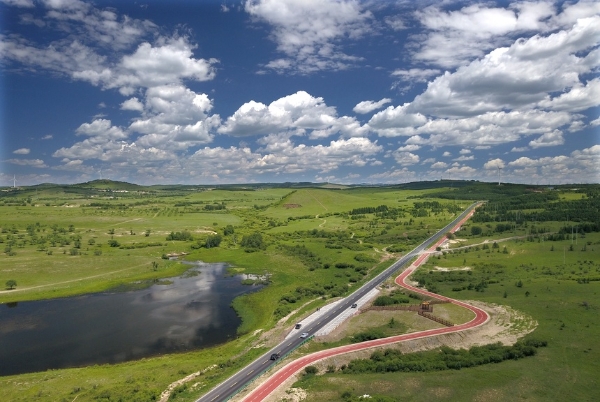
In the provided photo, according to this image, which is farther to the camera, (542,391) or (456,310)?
(456,310)

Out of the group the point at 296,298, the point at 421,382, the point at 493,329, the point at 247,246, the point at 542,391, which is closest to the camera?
the point at 542,391

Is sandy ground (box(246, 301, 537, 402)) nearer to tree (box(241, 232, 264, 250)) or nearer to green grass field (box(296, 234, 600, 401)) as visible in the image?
green grass field (box(296, 234, 600, 401))

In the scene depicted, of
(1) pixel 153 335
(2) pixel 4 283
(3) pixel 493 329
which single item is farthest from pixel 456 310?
(2) pixel 4 283

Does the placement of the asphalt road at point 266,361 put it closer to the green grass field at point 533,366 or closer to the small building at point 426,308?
the green grass field at point 533,366

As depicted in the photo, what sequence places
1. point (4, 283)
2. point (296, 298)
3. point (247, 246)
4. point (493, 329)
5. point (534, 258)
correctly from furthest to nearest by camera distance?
1. point (247, 246)
2. point (534, 258)
3. point (4, 283)
4. point (296, 298)
5. point (493, 329)

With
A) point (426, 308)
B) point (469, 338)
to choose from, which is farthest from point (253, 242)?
point (469, 338)

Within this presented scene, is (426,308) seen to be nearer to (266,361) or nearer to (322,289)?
(322,289)

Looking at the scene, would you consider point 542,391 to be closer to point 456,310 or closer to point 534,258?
point 456,310
